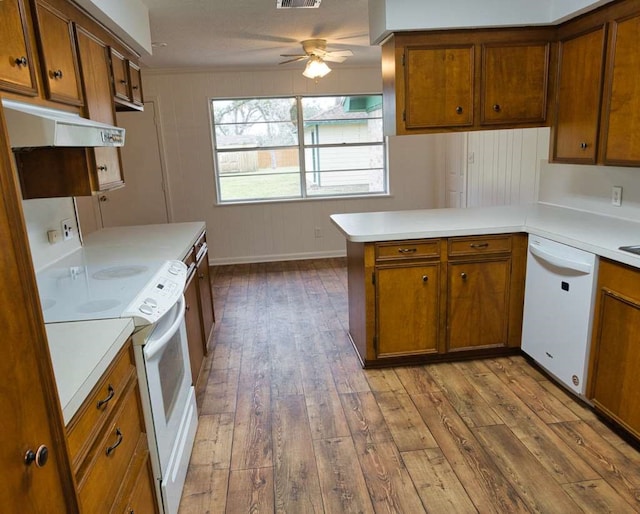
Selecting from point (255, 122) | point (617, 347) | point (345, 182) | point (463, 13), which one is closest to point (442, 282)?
point (617, 347)

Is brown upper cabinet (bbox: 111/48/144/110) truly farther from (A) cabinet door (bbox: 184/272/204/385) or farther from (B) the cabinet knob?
(B) the cabinet knob

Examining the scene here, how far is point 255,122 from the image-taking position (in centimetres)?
586

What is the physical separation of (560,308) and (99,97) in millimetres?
2670

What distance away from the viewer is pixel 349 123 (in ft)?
19.8

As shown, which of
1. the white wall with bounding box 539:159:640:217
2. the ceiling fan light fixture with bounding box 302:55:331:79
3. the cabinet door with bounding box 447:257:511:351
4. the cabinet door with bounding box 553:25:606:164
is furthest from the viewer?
the ceiling fan light fixture with bounding box 302:55:331:79

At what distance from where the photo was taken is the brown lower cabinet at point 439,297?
287cm

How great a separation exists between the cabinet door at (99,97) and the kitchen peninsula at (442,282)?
134 cm

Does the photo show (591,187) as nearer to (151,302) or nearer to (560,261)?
(560,261)

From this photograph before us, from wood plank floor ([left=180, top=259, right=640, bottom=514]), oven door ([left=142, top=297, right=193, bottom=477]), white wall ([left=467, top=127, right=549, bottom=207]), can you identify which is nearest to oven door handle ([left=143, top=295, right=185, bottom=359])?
oven door ([left=142, top=297, right=193, bottom=477])

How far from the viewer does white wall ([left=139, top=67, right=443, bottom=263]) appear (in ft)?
18.4

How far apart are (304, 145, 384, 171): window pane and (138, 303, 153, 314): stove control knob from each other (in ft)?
14.8

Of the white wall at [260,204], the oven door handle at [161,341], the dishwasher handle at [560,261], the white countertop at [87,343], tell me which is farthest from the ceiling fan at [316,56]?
the oven door handle at [161,341]

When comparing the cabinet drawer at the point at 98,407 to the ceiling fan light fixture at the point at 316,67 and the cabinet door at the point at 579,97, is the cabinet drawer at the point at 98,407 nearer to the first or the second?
the cabinet door at the point at 579,97

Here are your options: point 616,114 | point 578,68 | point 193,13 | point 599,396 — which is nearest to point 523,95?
point 578,68
